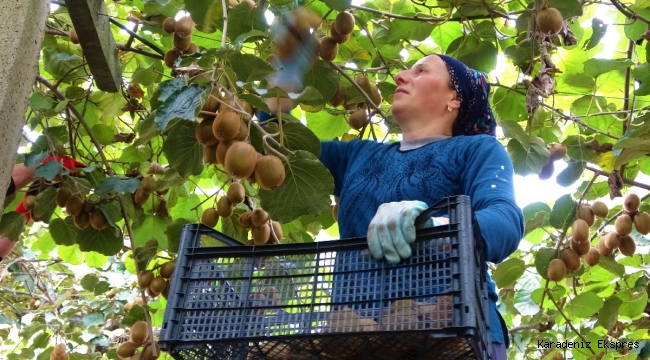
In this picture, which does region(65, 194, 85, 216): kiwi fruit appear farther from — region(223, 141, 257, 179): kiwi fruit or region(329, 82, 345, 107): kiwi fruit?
region(223, 141, 257, 179): kiwi fruit

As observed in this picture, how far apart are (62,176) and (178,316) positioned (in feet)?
3.56

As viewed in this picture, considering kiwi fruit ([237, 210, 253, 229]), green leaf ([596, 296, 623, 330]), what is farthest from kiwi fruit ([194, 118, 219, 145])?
green leaf ([596, 296, 623, 330])

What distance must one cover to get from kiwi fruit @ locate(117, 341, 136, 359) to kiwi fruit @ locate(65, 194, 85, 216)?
0.43 meters

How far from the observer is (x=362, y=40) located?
2646 millimetres

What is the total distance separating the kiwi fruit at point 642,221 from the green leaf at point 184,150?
1690 mm

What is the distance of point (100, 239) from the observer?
7.65ft

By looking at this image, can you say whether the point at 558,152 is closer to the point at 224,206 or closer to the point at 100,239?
the point at 224,206

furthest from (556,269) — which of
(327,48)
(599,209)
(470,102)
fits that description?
(327,48)

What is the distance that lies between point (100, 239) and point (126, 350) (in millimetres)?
339

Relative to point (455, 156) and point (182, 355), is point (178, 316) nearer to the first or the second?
point (182, 355)

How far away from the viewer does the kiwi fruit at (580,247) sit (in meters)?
2.57

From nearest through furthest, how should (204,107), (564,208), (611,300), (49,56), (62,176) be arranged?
(204,107), (62,176), (49,56), (564,208), (611,300)

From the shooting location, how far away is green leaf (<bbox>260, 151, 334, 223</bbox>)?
1.54m

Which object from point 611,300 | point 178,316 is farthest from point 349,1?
point 611,300
